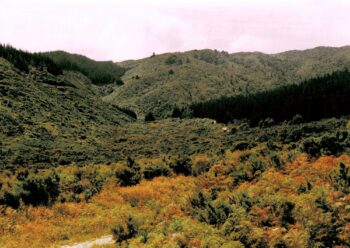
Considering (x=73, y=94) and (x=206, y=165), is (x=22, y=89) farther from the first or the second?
(x=206, y=165)

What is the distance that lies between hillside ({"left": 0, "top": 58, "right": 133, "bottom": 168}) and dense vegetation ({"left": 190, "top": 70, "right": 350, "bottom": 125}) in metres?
31.3

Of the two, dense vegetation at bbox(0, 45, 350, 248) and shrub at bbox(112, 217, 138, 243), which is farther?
shrub at bbox(112, 217, 138, 243)

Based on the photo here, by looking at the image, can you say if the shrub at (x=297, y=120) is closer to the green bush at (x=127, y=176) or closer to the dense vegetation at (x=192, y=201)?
the dense vegetation at (x=192, y=201)

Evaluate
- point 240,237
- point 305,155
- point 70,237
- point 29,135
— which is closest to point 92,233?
point 70,237

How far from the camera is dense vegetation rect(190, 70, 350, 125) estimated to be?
77906 mm

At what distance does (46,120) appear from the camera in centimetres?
7144

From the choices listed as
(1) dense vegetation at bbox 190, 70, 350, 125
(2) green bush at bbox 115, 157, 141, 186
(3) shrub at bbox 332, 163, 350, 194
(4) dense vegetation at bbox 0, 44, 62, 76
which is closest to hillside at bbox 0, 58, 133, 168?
(4) dense vegetation at bbox 0, 44, 62, 76

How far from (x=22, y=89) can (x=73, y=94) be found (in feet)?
71.3

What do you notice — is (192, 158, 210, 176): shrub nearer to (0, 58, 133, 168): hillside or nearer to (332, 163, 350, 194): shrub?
(332, 163, 350, 194): shrub

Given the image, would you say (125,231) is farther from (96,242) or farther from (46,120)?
A: (46,120)

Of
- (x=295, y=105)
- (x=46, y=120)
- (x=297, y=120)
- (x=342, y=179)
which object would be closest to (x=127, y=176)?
(x=342, y=179)

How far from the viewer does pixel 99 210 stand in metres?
18.5

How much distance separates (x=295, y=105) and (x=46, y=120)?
174 feet

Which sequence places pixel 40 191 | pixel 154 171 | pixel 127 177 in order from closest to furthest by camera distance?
pixel 40 191
pixel 127 177
pixel 154 171
